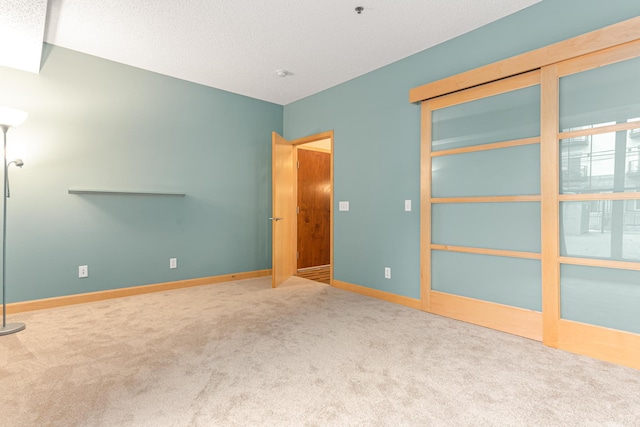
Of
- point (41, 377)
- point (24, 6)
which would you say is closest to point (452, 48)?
point (24, 6)

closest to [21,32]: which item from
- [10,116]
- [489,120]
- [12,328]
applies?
[10,116]

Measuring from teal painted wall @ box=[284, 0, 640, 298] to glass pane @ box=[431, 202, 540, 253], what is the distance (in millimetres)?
311

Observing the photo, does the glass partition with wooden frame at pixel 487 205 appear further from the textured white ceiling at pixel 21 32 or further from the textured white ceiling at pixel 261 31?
the textured white ceiling at pixel 21 32

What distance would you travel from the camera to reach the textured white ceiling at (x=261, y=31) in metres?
2.54

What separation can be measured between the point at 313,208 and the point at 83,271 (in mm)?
3350

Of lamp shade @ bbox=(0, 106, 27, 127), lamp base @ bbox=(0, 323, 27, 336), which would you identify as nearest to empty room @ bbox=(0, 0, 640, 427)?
lamp shade @ bbox=(0, 106, 27, 127)

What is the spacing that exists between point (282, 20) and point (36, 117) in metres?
2.63

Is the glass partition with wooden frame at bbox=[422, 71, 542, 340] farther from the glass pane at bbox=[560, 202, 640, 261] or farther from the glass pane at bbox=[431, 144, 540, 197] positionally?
the glass pane at bbox=[560, 202, 640, 261]

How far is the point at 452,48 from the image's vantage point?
9.84 ft

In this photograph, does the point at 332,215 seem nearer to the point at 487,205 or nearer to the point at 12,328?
the point at 487,205

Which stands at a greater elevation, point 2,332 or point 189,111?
point 189,111

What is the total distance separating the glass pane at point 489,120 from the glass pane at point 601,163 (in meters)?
0.30

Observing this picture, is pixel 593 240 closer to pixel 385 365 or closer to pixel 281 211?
pixel 385 365

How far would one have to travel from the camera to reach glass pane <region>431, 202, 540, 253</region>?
253 centimetres
